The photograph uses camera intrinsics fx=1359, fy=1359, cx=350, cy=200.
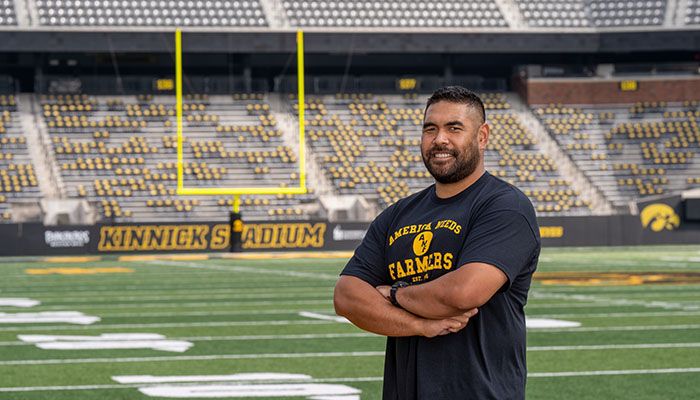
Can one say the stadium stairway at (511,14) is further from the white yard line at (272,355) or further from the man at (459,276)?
Result: the man at (459,276)

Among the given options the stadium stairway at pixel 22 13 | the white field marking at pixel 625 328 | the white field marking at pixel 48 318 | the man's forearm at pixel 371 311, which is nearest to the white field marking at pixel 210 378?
the white field marking at pixel 625 328

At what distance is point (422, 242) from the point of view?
3559 millimetres

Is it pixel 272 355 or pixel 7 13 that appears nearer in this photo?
pixel 272 355

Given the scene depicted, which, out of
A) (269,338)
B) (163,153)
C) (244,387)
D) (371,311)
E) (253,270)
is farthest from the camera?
(163,153)

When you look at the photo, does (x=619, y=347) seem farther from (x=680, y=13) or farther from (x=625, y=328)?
(x=680, y=13)

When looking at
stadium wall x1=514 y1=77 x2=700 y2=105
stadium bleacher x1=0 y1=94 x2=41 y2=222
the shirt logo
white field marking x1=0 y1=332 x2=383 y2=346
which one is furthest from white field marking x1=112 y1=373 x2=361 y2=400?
stadium wall x1=514 y1=77 x2=700 y2=105

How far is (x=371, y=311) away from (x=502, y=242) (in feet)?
1.42

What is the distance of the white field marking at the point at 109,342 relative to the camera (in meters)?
10.5

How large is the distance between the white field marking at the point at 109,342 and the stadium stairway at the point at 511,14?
28.7 metres

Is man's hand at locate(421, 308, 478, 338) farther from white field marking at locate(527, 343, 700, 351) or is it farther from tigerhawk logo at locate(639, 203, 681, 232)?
tigerhawk logo at locate(639, 203, 681, 232)

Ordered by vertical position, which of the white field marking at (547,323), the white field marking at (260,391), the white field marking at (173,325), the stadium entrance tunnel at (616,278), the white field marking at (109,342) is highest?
the white field marking at (260,391)

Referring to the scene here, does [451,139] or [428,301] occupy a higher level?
[451,139]

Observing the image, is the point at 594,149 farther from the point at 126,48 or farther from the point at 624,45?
the point at 126,48

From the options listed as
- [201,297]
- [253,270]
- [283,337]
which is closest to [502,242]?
[283,337]
